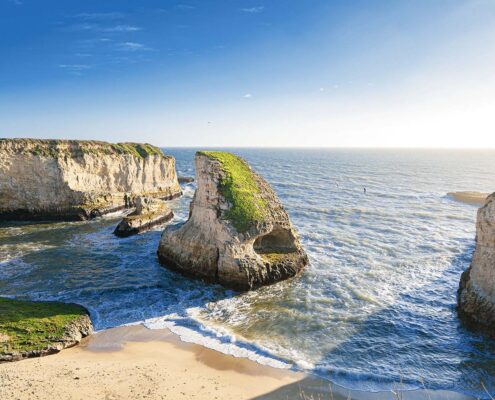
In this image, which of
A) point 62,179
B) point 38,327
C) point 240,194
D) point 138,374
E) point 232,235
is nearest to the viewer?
point 138,374

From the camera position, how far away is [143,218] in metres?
33.7

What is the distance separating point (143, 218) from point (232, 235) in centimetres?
1555

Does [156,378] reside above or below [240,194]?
below

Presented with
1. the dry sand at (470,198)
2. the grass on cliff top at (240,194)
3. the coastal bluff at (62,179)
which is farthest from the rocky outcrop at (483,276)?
the dry sand at (470,198)

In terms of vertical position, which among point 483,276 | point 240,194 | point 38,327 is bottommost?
point 38,327

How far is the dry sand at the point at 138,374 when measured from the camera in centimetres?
1188

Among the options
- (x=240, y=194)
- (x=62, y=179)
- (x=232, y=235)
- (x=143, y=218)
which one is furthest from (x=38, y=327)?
(x=62, y=179)

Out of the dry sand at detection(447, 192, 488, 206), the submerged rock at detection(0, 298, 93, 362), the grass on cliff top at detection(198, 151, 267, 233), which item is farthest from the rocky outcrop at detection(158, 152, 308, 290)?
the dry sand at detection(447, 192, 488, 206)

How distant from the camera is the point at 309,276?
2300cm

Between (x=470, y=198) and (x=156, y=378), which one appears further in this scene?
(x=470, y=198)

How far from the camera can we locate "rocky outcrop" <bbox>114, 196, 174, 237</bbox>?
31922 millimetres

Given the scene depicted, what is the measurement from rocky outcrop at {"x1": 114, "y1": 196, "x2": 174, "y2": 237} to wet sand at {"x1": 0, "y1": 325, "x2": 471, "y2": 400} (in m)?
17.6

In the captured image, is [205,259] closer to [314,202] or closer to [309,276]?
[309,276]

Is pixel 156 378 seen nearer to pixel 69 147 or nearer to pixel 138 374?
pixel 138 374
